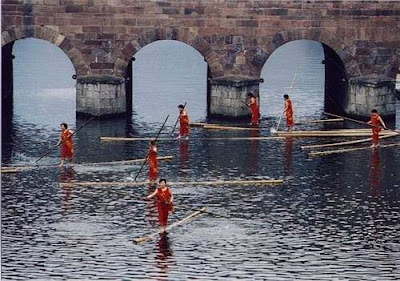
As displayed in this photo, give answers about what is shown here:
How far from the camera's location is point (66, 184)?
219ft

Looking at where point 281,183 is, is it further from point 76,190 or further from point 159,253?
point 159,253

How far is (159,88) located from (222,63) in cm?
3288

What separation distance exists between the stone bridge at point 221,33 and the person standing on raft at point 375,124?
13826 millimetres

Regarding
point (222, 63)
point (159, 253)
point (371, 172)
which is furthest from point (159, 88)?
point (159, 253)

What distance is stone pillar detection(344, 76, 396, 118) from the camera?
3620 inches

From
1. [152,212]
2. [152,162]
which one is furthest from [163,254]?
[152,162]

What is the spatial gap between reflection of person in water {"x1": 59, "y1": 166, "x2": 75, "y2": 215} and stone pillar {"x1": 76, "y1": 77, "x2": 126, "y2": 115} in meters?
20.8

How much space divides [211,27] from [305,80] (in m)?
42.4

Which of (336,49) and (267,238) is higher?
(336,49)

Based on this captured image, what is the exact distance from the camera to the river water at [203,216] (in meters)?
50.8

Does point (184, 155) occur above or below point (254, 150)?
below

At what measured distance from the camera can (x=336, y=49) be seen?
9225cm

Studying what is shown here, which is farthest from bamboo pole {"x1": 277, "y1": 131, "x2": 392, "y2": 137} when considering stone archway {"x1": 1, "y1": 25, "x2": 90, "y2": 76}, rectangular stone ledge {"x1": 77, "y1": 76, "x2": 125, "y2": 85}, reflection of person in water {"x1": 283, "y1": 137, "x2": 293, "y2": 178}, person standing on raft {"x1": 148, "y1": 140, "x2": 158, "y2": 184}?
person standing on raft {"x1": 148, "y1": 140, "x2": 158, "y2": 184}

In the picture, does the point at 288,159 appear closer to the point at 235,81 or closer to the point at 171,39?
the point at 235,81
